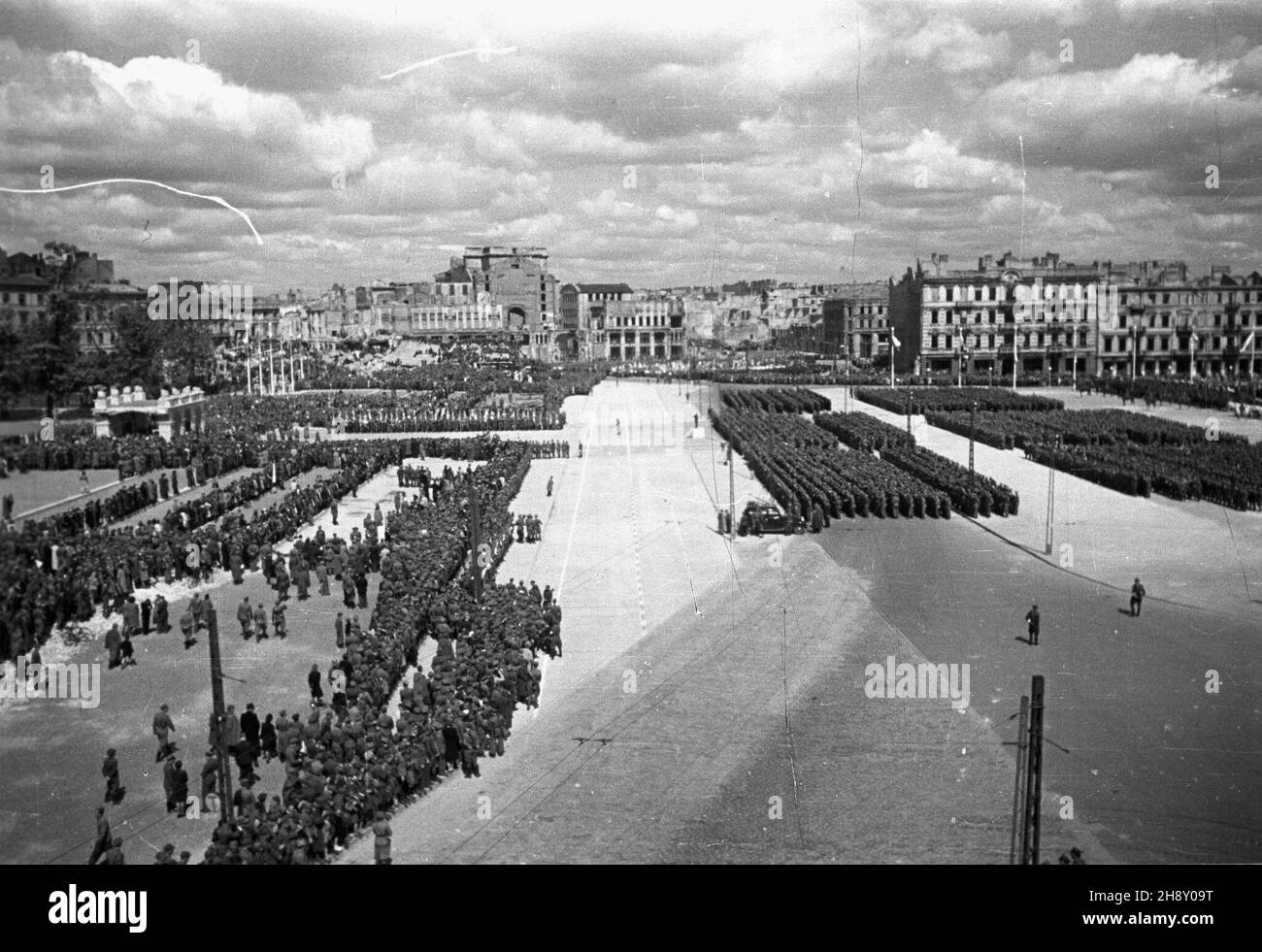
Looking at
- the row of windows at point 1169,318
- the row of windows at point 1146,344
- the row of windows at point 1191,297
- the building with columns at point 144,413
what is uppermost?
the row of windows at point 1191,297

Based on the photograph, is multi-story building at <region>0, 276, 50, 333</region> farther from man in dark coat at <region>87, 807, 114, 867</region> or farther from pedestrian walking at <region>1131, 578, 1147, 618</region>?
pedestrian walking at <region>1131, 578, 1147, 618</region>

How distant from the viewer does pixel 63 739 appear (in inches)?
536

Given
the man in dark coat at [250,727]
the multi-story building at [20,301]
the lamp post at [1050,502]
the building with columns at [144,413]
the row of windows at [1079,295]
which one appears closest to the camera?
the multi-story building at [20,301]

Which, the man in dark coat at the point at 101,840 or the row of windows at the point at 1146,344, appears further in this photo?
the row of windows at the point at 1146,344

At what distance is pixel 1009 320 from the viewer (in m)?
87.5

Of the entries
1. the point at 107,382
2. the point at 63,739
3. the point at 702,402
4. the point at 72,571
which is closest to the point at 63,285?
the point at 63,739

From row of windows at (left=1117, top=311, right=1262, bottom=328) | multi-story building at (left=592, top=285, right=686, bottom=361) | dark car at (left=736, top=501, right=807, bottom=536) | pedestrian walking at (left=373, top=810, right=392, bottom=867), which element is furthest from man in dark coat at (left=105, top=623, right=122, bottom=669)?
multi-story building at (left=592, top=285, right=686, bottom=361)

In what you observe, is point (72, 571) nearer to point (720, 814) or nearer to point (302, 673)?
point (302, 673)

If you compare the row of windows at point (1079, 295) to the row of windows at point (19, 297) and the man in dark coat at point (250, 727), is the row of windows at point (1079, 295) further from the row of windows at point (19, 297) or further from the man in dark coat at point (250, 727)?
the row of windows at point (19, 297)

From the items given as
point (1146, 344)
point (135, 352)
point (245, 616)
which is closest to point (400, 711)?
point (245, 616)

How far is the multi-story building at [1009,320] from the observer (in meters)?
85.6

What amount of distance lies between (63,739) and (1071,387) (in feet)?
239

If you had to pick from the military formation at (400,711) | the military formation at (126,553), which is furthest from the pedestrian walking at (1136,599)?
the military formation at (126,553)

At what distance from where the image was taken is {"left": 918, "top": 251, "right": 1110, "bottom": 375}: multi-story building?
281 feet
